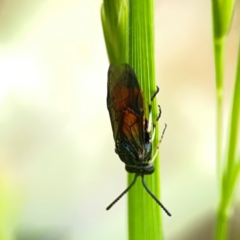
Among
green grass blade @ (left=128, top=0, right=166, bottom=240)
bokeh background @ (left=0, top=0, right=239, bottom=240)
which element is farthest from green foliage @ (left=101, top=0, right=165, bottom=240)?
bokeh background @ (left=0, top=0, right=239, bottom=240)

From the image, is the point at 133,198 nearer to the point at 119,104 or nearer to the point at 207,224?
the point at 119,104

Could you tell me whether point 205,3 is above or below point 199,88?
above

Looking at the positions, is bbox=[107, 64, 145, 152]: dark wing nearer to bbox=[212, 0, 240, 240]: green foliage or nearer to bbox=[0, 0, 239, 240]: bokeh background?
bbox=[212, 0, 240, 240]: green foliage

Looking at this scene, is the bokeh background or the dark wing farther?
the bokeh background

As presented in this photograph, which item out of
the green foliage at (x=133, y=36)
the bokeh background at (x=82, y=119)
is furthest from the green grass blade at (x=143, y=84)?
the bokeh background at (x=82, y=119)

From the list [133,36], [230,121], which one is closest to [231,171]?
[230,121]

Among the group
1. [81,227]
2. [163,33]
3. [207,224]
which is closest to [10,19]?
[163,33]
